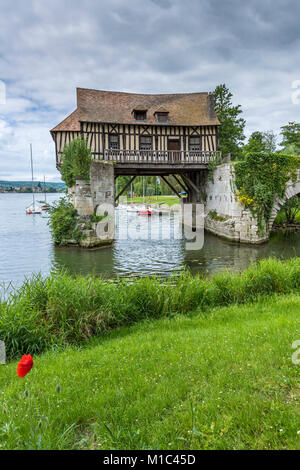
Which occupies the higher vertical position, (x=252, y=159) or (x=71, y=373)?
(x=252, y=159)

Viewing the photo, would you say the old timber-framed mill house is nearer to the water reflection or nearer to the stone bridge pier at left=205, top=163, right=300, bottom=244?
the stone bridge pier at left=205, top=163, right=300, bottom=244

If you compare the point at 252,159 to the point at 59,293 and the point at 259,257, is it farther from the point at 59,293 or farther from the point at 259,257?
the point at 59,293

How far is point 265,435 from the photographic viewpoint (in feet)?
6.38

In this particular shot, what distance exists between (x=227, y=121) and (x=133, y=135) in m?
11.0

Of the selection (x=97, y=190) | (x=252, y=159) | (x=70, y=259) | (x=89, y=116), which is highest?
(x=89, y=116)

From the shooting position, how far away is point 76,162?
1449 centimetres

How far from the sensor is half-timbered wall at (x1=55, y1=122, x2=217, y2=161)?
61.4 ft

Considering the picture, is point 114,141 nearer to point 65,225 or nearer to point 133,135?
point 133,135

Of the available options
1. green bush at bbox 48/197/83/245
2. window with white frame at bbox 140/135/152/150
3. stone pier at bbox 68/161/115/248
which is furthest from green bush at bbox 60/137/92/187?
window with white frame at bbox 140/135/152/150

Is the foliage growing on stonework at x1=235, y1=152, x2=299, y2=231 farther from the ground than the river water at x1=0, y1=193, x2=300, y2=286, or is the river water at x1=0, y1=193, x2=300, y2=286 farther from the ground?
the foliage growing on stonework at x1=235, y1=152, x2=299, y2=231

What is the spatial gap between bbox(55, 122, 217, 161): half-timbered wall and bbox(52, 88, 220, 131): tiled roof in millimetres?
381

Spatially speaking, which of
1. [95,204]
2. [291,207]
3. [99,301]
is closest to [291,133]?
[291,207]
